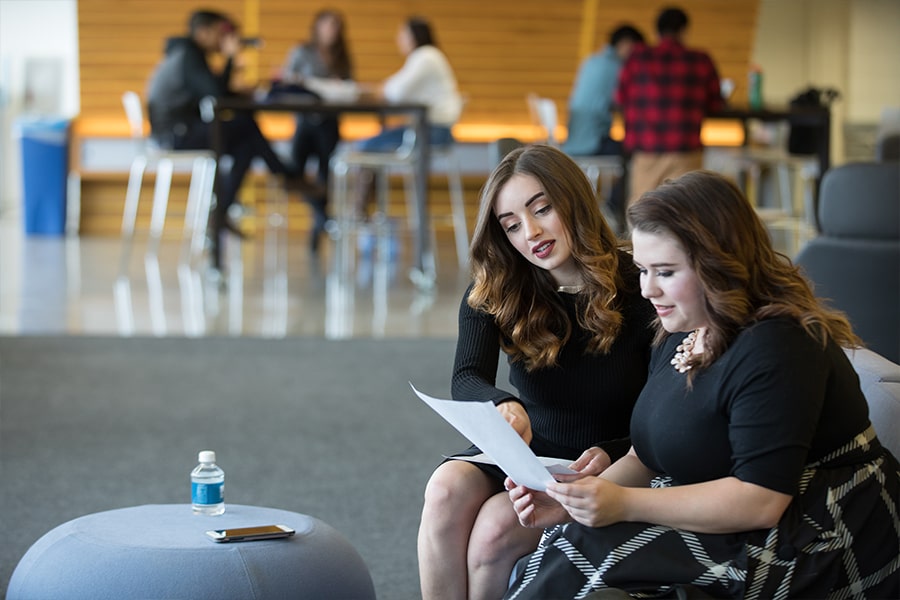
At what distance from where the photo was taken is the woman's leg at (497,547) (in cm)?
189

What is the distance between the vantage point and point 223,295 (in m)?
6.46

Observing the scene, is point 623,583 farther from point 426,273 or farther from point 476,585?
point 426,273

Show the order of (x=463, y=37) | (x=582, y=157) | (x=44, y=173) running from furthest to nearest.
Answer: (x=463, y=37) < (x=44, y=173) < (x=582, y=157)

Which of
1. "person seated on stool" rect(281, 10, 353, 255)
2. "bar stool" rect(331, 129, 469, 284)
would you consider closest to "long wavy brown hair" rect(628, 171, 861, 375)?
"bar stool" rect(331, 129, 469, 284)

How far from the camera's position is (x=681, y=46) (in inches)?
257

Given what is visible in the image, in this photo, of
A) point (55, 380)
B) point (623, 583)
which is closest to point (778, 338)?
point (623, 583)

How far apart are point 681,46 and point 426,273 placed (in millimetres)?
1796

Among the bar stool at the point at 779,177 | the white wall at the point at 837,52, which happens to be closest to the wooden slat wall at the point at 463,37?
the white wall at the point at 837,52

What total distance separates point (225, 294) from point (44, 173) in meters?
4.11

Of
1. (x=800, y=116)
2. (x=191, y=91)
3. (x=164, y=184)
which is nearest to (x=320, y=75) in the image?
(x=191, y=91)

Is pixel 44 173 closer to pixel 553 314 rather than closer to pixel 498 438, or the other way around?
pixel 553 314

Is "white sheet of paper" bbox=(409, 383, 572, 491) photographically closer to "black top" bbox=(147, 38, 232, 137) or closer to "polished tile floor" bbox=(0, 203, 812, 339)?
"polished tile floor" bbox=(0, 203, 812, 339)

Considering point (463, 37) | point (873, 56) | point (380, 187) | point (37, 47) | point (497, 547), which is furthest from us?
point (37, 47)

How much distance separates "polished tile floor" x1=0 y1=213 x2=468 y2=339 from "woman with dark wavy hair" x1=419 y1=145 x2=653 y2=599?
3.31 metres
